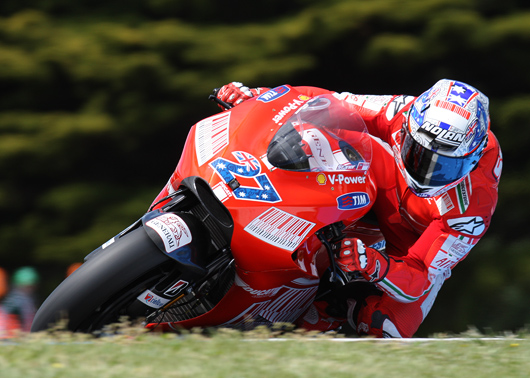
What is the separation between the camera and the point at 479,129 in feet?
9.32

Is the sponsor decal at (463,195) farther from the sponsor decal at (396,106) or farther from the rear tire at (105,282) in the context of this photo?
the rear tire at (105,282)

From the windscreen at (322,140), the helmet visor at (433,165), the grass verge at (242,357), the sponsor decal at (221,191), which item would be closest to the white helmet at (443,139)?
the helmet visor at (433,165)

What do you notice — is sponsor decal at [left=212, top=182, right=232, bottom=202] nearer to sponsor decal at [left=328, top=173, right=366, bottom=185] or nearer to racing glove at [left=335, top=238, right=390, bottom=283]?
sponsor decal at [left=328, top=173, right=366, bottom=185]

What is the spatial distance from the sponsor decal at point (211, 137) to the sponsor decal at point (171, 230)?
10.4 inches

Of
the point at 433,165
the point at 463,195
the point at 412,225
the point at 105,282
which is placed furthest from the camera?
the point at 412,225

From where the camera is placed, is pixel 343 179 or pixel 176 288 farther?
pixel 343 179

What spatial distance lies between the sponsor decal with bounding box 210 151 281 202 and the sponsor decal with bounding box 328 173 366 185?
256mm

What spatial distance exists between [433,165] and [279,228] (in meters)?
0.75

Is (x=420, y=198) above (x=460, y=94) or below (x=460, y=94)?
below

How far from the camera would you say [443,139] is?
109 inches

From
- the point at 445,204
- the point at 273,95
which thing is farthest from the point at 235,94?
the point at 445,204

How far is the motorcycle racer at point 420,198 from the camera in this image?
2.81 meters

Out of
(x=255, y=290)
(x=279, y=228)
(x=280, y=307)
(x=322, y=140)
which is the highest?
(x=322, y=140)

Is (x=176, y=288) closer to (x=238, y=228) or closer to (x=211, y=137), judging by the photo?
(x=238, y=228)
